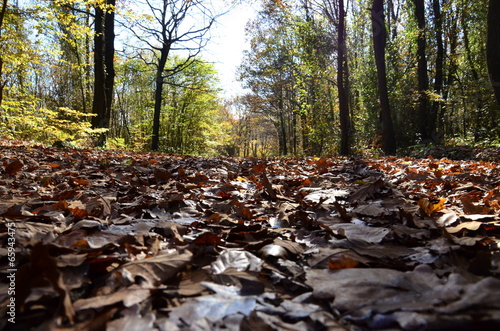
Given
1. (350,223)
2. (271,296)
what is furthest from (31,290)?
(350,223)

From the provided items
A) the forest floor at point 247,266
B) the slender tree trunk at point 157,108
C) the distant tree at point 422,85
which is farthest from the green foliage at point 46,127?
the distant tree at point 422,85

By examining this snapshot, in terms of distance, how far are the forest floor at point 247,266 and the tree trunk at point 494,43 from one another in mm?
5577

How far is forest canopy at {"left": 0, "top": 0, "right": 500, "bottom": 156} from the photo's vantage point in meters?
9.57

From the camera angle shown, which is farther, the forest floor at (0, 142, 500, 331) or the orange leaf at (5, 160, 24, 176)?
the orange leaf at (5, 160, 24, 176)

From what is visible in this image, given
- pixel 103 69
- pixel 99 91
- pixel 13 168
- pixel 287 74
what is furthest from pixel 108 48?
pixel 287 74

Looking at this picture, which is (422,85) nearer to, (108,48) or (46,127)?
(108,48)

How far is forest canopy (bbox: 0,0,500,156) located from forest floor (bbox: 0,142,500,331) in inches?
268

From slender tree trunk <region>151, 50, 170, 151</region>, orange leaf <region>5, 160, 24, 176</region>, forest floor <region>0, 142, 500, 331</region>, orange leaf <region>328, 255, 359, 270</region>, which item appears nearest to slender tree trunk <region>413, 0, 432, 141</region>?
forest floor <region>0, 142, 500, 331</region>

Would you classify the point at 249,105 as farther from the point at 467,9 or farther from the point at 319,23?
the point at 467,9

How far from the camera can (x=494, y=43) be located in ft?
19.1

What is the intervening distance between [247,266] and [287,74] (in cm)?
2524

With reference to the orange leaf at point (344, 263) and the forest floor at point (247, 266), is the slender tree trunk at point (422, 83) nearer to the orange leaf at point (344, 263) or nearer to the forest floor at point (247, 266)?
the forest floor at point (247, 266)

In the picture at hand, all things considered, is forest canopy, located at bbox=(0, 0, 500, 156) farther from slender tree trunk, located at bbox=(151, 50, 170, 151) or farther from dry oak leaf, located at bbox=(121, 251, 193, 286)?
dry oak leaf, located at bbox=(121, 251, 193, 286)

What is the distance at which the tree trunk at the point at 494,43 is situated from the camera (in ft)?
18.5
